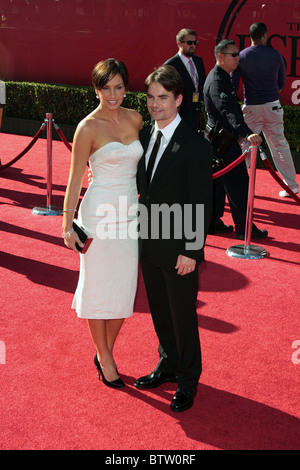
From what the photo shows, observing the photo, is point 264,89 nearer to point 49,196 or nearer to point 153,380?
point 49,196

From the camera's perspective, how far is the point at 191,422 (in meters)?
3.35

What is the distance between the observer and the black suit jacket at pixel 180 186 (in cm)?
317

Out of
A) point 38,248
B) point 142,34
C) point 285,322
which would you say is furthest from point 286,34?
point 285,322

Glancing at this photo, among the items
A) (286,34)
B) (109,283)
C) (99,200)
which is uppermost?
(286,34)

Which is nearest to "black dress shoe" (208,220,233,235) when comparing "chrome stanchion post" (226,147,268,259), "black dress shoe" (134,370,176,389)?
"chrome stanchion post" (226,147,268,259)

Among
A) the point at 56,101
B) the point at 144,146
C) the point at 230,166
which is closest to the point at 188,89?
the point at 230,166

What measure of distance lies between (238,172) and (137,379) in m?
3.29

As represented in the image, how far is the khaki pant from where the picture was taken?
25.6 feet

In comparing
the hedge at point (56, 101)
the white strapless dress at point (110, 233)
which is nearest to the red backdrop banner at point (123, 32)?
the hedge at point (56, 101)

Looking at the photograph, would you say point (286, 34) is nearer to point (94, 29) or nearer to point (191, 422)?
point (94, 29)

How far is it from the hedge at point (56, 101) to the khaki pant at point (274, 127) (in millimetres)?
4110

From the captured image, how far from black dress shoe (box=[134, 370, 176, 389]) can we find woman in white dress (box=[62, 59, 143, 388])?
0.35 ft

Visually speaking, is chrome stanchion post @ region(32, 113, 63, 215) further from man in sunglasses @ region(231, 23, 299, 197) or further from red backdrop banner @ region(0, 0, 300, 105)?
red backdrop banner @ region(0, 0, 300, 105)

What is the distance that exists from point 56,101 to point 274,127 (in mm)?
6370
